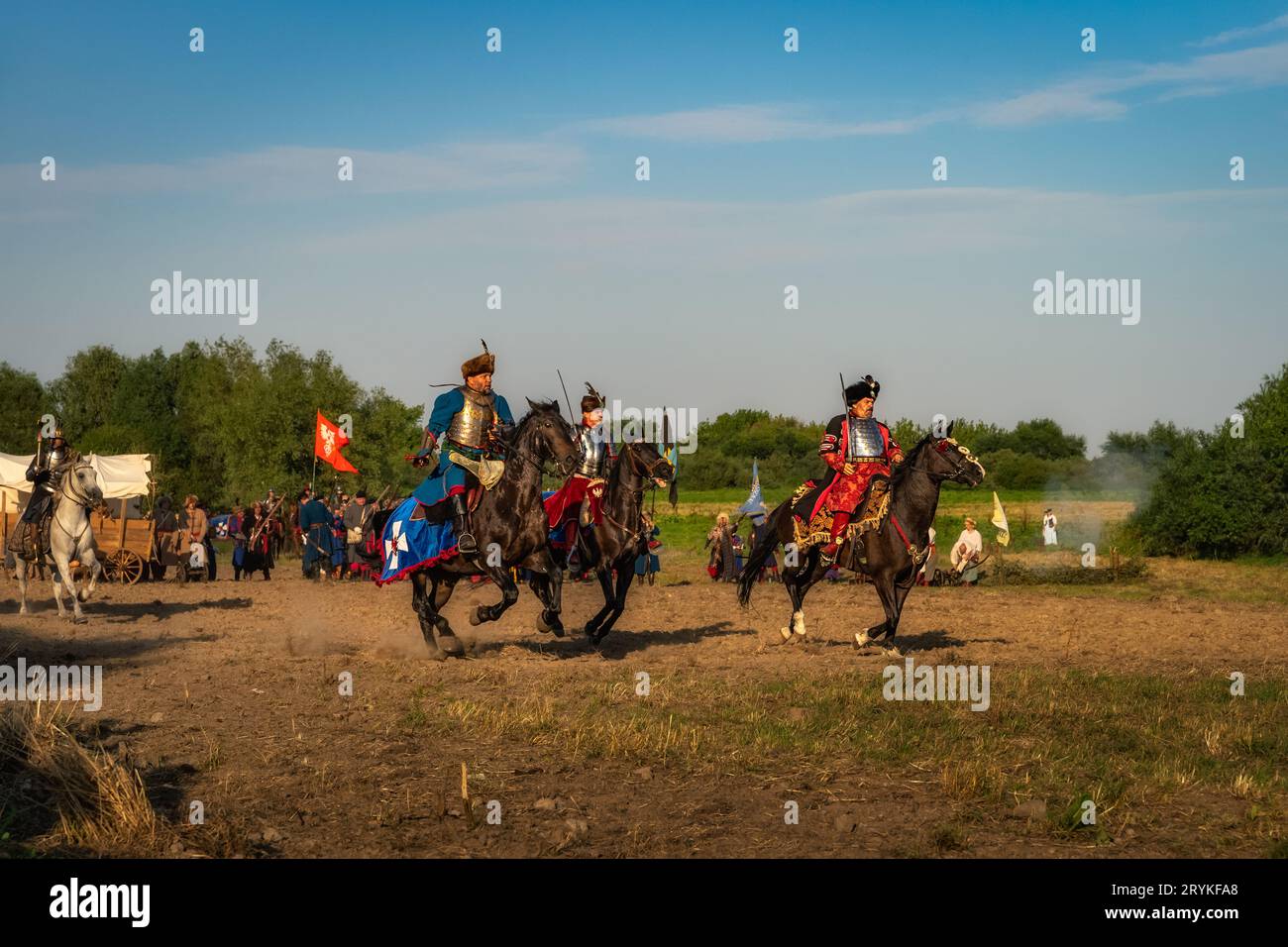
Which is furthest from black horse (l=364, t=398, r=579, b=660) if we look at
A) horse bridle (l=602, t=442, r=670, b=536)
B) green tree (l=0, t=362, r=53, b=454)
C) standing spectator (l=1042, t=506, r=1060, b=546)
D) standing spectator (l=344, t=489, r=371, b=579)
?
green tree (l=0, t=362, r=53, b=454)

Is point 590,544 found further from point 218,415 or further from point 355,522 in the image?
point 218,415

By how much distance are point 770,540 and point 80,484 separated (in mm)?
10020

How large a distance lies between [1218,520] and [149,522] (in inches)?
1047

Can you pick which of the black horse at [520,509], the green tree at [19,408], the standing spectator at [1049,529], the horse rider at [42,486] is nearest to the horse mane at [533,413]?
the black horse at [520,509]

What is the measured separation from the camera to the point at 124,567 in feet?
91.4

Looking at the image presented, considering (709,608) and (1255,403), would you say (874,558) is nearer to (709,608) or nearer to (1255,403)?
(709,608)

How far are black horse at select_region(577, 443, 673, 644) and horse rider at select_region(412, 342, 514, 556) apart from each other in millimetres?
1500

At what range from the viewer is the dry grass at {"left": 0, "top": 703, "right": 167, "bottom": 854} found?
23.7ft

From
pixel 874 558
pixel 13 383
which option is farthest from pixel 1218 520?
pixel 13 383

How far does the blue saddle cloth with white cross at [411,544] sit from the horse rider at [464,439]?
19 centimetres

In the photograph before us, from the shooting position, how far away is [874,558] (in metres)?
15.4

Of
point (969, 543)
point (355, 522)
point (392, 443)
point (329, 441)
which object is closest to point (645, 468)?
point (969, 543)

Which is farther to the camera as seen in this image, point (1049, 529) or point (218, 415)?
point (218, 415)
